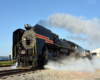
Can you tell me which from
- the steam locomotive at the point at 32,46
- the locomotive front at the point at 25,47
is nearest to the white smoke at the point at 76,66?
the steam locomotive at the point at 32,46

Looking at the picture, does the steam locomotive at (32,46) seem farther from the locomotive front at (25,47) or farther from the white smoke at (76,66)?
the white smoke at (76,66)

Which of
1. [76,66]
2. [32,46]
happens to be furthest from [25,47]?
[76,66]

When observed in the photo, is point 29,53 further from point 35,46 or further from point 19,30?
point 19,30

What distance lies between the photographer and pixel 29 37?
9.68 metres

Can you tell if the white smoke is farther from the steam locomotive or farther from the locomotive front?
the locomotive front

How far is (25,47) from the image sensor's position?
386 inches

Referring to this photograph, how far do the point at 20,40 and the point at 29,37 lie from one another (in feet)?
5.24

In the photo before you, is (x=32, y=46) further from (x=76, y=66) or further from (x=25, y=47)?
(x=76, y=66)

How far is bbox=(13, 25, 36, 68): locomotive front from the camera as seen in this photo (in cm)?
874

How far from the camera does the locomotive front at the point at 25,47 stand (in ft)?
28.7

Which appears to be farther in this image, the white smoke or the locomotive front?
the white smoke

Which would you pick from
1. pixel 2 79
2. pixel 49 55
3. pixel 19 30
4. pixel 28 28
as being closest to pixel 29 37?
pixel 28 28

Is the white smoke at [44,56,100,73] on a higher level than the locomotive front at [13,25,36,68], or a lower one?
lower

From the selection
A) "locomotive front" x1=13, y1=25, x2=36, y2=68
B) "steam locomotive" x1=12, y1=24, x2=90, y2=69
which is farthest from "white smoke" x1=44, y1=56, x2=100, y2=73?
"locomotive front" x1=13, y1=25, x2=36, y2=68
